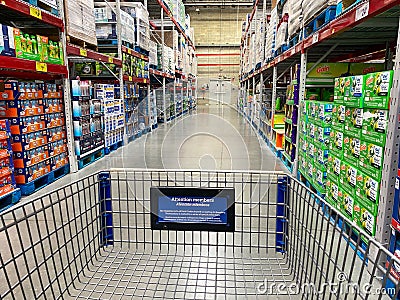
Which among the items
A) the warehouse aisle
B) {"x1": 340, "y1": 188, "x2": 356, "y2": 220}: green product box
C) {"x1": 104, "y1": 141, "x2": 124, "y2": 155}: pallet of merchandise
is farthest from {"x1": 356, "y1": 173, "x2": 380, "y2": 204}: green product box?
{"x1": 104, "y1": 141, "x2": 124, "y2": 155}: pallet of merchandise

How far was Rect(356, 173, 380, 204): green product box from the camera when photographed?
1.86m

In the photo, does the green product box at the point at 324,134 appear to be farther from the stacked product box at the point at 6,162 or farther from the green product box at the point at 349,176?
the stacked product box at the point at 6,162

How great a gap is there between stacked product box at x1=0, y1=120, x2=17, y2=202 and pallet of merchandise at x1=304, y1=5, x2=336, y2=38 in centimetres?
335

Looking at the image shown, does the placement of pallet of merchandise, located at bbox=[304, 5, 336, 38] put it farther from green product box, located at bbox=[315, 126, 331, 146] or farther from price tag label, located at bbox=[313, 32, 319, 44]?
green product box, located at bbox=[315, 126, 331, 146]

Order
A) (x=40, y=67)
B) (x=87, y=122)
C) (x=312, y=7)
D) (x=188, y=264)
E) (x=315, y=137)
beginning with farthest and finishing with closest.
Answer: (x=87, y=122)
(x=40, y=67)
(x=312, y=7)
(x=315, y=137)
(x=188, y=264)

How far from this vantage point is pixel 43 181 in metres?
3.79

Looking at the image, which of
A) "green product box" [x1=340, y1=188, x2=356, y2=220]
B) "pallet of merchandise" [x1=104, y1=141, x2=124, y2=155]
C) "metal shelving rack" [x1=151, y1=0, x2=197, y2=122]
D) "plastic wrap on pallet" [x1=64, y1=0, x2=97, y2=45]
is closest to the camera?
"green product box" [x1=340, y1=188, x2=356, y2=220]

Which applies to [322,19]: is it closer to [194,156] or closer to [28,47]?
[194,156]

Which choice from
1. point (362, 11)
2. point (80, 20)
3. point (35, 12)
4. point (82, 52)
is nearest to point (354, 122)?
point (362, 11)

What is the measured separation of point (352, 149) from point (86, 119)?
3926 mm

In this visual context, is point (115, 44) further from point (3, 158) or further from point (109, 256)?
point (109, 256)

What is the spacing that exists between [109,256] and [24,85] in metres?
2.59

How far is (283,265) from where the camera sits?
1.65 m

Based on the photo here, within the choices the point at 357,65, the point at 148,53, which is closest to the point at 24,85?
the point at 357,65
